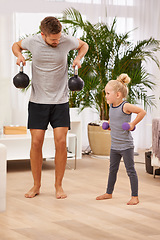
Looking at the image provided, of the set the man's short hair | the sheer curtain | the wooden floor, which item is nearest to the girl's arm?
the wooden floor

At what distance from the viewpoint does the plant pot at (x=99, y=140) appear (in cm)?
538

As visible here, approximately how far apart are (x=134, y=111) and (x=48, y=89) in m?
0.63

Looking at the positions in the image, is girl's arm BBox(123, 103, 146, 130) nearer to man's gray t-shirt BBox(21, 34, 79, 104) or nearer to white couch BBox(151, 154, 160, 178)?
man's gray t-shirt BBox(21, 34, 79, 104)

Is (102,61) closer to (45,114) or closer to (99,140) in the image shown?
(99,140)

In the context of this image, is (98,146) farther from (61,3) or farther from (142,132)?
(61,3)

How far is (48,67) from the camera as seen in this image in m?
3.28

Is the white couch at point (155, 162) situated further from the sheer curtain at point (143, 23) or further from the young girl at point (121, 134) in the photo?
the sheer curtain at point (143, 23)

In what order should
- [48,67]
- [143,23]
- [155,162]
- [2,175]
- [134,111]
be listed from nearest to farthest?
[2,175]
[134,111]
[48,67]
[155,162]
[143,23]

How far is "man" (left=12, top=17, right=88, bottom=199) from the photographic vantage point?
326cm

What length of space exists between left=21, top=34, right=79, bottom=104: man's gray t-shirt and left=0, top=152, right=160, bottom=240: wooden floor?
28.5 inches

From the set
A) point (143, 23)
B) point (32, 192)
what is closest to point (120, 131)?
point (32, 192)

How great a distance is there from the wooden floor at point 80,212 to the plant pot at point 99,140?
1108 mm

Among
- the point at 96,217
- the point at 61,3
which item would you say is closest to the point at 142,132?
the point at 61,3

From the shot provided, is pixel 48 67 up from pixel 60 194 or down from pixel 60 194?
up
